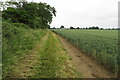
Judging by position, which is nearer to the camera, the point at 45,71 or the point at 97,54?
the point at 45,71

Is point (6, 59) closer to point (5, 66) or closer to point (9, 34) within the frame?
point (5, 66)

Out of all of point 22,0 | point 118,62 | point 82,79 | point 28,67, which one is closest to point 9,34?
point 28,67

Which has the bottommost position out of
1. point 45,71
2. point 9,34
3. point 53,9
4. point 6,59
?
point 45,71

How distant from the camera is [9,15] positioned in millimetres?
10539

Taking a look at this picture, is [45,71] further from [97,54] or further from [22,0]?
[22,0]

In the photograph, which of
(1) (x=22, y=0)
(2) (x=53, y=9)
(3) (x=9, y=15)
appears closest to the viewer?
(3) (x=9, y=15)

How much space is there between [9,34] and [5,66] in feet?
7.88

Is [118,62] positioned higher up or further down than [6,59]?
further down

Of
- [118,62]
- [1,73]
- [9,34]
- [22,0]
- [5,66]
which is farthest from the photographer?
[22,0]

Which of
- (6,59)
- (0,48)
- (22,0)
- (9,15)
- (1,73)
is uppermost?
(22,0)

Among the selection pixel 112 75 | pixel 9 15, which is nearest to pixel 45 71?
pixel 112 75

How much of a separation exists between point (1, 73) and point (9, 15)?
918 centimetres

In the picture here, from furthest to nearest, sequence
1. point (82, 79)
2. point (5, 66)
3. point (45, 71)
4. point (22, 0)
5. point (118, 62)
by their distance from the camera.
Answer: point (22, 0)
point (118, 62)
point (45, 71)
point (82, 79)
point (5, 66)

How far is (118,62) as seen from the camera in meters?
4.46
